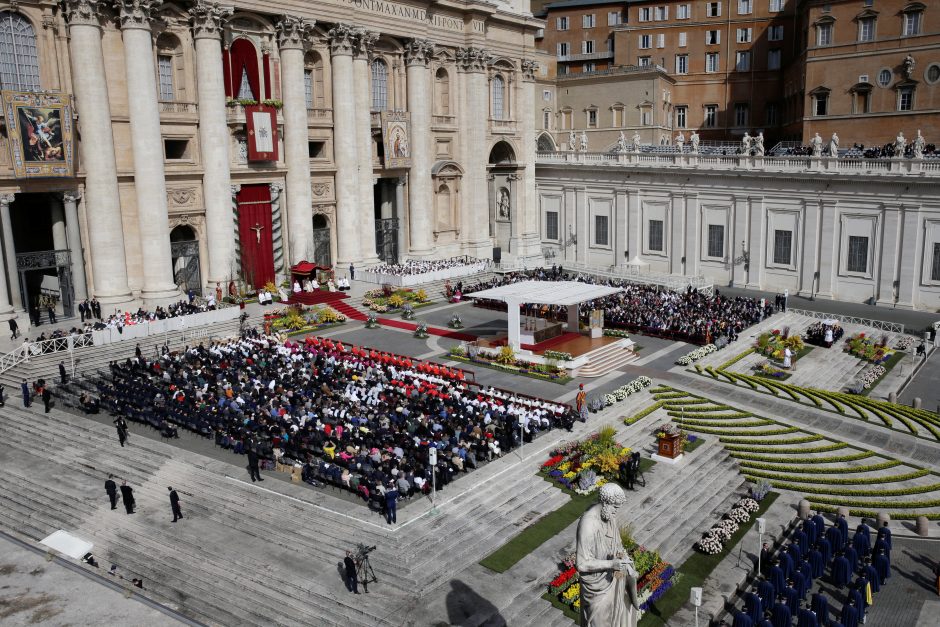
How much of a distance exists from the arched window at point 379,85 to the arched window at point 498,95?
37.0 feet

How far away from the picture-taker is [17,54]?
1614 inches

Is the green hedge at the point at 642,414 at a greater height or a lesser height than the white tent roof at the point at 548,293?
lesser

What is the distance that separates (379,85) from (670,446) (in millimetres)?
39773

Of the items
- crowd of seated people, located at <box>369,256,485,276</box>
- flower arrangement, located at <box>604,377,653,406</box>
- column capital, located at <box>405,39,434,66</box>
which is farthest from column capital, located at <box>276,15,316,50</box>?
flower arrangement, located at <box>604,377,653,406</box>

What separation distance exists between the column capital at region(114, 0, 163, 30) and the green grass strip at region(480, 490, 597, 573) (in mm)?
A: 34092

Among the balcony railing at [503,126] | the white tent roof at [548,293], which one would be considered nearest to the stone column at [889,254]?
the white tent roof at [548,293]

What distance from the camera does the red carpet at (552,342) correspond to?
4059 centimetres

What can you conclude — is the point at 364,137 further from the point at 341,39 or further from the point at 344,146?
the point at 341,39

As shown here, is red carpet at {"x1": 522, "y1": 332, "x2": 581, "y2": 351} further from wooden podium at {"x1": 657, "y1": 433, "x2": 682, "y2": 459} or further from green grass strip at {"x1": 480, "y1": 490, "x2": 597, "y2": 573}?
green grass strip at {"x1": 480, "y1": 490, "x2": 597, "y2": 573}

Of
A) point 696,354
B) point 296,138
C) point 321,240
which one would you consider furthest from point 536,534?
A: point 321,240

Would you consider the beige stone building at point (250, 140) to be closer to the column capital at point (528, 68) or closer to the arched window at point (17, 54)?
the arched window at point (17, 54)

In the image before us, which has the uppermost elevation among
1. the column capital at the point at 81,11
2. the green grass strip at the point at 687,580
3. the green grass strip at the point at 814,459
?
the column capital at the point at 81,11

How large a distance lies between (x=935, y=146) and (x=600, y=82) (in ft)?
101

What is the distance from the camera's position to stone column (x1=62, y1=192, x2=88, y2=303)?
43.0 m
